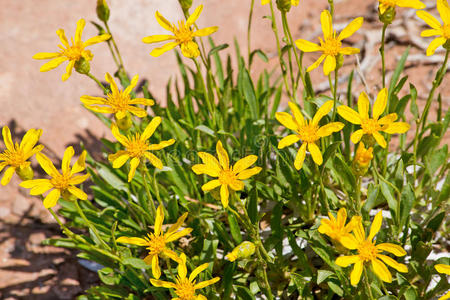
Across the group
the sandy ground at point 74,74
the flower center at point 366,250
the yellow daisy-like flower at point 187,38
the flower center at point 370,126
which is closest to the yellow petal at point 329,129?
the flower center at point 370,126

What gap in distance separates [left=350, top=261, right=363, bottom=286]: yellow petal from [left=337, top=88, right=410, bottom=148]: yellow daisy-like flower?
46cm

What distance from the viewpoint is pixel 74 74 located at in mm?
3602

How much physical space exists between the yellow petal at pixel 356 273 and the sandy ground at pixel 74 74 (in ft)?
5.61

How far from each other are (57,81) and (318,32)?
91.9 inches

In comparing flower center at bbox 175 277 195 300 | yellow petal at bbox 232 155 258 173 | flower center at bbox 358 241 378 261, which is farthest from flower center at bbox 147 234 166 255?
flower center at bbox 358 241 378 261

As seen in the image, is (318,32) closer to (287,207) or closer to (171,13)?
(171,13)

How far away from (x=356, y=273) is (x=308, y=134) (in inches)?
22.6

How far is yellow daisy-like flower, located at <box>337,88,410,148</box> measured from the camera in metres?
1.76

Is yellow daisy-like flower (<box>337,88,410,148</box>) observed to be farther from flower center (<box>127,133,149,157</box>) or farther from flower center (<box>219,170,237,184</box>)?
flower center (<box>127,133,149,157</box>)

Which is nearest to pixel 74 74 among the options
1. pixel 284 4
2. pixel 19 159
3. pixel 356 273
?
pixel 19 159

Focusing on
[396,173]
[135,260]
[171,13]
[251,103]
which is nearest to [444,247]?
[396,173]

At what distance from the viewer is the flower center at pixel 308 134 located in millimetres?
1833

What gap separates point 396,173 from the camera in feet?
7.39

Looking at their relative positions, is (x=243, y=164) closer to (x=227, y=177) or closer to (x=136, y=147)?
(x=227, y=177)
